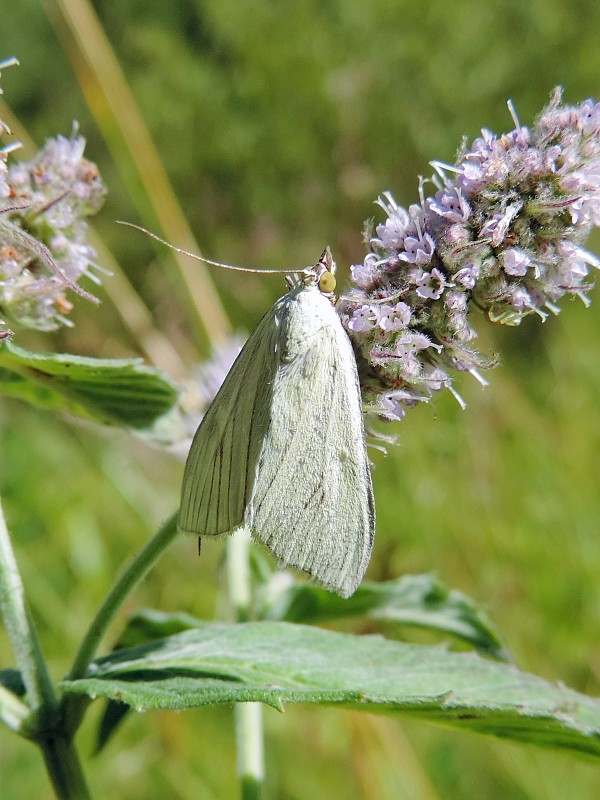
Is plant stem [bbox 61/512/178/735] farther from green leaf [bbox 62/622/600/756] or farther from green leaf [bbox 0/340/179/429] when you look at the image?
green leaf [bbox 0/340/179/429]

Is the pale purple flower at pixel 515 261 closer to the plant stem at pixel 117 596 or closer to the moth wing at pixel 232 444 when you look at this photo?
the moth wing at pixel 232 444

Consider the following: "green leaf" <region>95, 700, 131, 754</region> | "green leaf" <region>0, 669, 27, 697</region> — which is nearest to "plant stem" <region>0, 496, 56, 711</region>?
"green leaf" <region>0, 669, 27, 697</region>

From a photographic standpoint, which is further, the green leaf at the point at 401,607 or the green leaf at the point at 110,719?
the green leaf at the point at 401,607

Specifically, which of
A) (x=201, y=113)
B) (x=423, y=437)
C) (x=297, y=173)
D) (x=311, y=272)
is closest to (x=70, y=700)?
(x=311, y=272)

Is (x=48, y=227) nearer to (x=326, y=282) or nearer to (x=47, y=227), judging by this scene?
(x=47, y=227)

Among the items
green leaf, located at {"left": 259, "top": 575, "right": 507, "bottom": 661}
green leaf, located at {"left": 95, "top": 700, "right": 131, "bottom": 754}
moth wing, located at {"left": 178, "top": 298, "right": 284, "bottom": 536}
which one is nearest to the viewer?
moth wing, located at {"left": 178, "top": 298, "right": 284, "bottom": 536}

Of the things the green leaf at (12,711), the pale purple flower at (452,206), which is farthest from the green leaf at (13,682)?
the pale purple flower at (452,206)

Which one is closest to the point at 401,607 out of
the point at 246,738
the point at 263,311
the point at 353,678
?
the point at 246,738

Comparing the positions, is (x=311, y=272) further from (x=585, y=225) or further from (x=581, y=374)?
(x=581, y=374)
